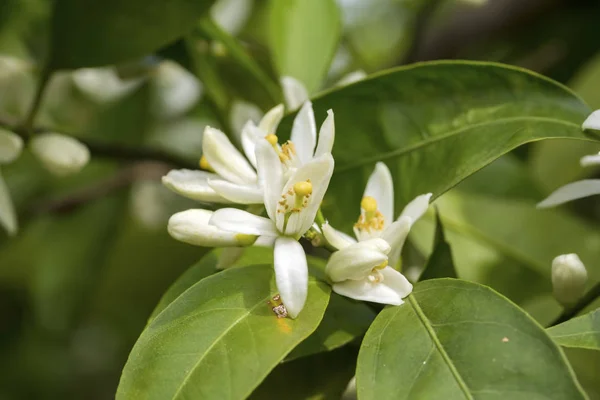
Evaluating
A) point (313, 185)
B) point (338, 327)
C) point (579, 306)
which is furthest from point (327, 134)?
point (579, 306)

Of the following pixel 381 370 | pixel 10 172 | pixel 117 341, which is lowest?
pixel 117 341

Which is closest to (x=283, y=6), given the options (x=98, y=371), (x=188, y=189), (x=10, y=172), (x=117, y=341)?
(x=188, y=189)

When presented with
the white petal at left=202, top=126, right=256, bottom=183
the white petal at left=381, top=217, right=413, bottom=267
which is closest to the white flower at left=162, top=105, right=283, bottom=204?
the white petal at left=202, top=126, right=256, bottom=183

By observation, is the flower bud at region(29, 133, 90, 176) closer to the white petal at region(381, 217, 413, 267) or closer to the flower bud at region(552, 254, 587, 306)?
the white petal at region(381, 217, 413, 267)

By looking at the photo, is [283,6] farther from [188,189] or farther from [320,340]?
[320,340]

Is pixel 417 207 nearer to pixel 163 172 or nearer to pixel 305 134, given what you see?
pixel 305 134

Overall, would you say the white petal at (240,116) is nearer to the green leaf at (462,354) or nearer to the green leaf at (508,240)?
the green leaf at (508,240)
